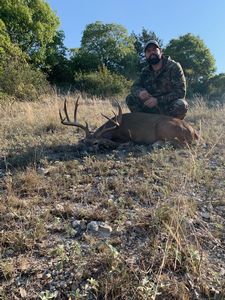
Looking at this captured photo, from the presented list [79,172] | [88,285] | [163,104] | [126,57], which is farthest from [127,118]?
[126,57]

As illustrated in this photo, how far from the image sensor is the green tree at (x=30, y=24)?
2470cm

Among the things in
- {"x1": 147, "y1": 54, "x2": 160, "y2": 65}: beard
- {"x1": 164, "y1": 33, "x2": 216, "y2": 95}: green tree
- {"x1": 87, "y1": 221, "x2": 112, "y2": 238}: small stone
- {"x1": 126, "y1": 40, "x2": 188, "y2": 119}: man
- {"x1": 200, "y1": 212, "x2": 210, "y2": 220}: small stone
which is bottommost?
{"x1": 87, "y1": 221, "x2": 112, "y2": 238}: small stone

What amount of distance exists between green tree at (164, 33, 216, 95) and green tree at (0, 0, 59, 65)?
9.53 meters

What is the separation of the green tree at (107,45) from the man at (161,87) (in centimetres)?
2710

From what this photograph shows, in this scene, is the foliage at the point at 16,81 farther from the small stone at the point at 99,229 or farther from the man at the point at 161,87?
the small stone at the point at 99,229

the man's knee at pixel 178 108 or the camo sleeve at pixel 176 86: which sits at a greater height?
the camo sleeve at pixel 176 86

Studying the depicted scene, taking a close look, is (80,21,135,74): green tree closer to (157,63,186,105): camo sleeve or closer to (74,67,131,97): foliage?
(74,67,131,97): foliage

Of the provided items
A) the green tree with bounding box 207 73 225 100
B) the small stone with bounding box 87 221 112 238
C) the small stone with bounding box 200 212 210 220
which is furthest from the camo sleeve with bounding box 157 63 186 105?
the green tree with bounding box 207 73 225 100

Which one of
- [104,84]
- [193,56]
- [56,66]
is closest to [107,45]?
[56,66]

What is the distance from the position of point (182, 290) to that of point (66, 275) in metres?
0.70

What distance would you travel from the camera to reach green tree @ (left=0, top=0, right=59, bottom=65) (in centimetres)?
2470

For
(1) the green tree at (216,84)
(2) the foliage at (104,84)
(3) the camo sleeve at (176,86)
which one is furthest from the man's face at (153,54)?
(1) the green tree at (216,84)

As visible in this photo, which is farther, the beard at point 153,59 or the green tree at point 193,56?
the green tree at point 193,56

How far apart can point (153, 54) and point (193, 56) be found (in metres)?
25.3
